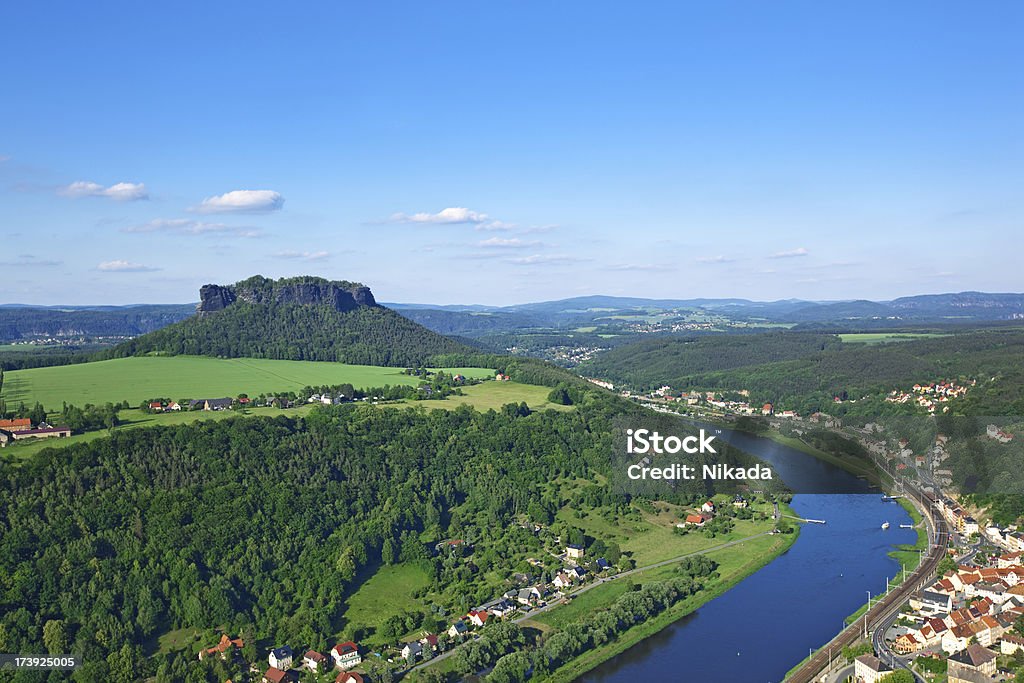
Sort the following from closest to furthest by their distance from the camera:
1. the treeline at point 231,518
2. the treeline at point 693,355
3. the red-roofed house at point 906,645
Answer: the red-roofed house at point 906,645
the treeline at point 231,518
the treeline at point 693,355

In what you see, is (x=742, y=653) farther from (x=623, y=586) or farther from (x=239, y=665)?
(x=239, y=665)

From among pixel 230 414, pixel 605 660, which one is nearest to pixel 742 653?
pixel 605 660

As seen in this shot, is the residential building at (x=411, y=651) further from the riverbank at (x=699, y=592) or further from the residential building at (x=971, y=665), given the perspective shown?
the residential building at (x=971, y=665)

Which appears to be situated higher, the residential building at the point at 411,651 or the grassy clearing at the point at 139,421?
the grassy clearing at the point at 139,421

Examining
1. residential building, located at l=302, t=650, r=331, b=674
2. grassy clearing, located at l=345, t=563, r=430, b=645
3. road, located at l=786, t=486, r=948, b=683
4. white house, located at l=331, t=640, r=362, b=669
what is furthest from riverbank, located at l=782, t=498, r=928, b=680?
residential building, located at l=302, t=650, r=331, b=674

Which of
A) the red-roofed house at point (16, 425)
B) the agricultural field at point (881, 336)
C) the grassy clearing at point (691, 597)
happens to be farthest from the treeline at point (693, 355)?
the red-roofed house at point (16, 425)

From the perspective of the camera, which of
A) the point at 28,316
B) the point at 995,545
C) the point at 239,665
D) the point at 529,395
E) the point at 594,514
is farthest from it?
the point at 28,316
